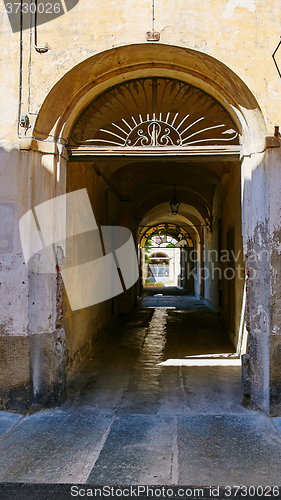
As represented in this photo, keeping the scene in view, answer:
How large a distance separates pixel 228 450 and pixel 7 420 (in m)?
2.15

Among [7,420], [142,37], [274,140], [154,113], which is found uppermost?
[142,37]

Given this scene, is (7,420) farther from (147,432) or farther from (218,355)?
(218,355)

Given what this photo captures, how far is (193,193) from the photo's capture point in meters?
14.2

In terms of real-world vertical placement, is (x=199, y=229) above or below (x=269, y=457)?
above

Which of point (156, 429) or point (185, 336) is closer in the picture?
point (156, 429)

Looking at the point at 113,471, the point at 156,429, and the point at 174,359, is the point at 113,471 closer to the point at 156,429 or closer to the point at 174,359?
the point at 156,429

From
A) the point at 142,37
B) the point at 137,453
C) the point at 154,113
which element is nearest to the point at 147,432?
the point at 137,453

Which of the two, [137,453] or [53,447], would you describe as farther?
[53,447]

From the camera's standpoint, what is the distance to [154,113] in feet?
14.4

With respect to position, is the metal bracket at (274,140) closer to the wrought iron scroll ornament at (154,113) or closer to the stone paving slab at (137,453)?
the wrought iron scroll ornament at (154,113)

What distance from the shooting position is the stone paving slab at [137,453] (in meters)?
2.65

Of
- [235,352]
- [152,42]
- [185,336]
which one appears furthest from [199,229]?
[152,42]

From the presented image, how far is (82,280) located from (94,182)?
83.1 inches

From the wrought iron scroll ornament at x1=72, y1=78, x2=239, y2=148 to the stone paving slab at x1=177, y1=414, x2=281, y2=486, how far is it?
2.99 metres
